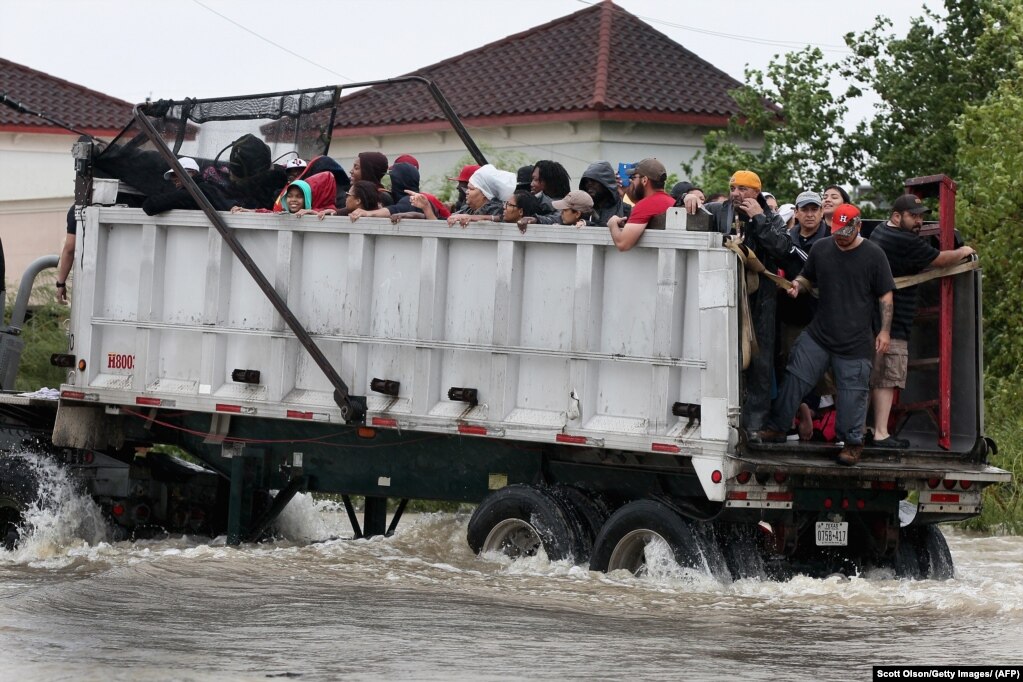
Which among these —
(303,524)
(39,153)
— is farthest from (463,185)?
(39,153)

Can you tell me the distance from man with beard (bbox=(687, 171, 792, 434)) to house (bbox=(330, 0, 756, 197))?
1303 cm

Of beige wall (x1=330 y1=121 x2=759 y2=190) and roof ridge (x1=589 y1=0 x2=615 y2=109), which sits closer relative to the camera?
roof ridge (x1=589 y1=0 x2=615 y2=109)

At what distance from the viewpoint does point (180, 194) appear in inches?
474

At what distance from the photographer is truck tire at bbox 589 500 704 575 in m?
9.93

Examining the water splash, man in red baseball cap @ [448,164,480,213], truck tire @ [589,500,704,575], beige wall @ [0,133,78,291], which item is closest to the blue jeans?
truck tire @ [589,500,704,575]

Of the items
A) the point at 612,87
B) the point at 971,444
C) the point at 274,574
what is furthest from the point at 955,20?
the point at 274,574

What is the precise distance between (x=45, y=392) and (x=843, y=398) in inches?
239

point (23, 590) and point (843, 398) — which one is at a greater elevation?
point (843, 398)

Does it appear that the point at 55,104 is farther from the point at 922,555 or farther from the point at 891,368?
the point at 891,368

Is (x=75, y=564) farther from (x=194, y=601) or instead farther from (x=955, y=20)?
(x=955, y=20)

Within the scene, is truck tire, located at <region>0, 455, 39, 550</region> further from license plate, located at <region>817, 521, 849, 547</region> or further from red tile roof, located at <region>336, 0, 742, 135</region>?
red tile roof, located at <region>336, 0, 742, 135</region>

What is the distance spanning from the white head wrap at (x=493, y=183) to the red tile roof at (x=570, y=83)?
Answer: 14.2 m

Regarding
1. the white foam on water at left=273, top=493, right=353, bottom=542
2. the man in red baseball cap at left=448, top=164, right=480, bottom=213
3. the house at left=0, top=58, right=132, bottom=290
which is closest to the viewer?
the man in red baseball cap at left=448, top=164, right=480, bottom=213

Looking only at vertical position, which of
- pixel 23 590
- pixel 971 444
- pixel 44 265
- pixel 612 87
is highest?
pixel 612 87
